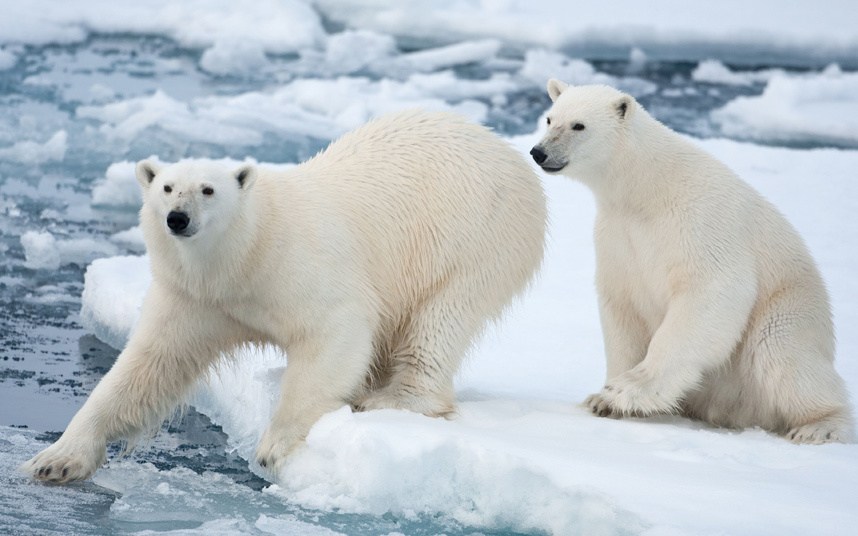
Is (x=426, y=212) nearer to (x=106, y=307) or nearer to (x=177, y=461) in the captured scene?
(x=177, y=461)

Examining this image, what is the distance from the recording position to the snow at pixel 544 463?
365cm

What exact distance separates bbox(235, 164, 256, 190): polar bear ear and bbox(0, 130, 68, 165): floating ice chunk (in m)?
6.81

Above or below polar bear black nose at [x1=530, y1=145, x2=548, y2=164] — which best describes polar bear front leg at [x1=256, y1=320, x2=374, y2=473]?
below

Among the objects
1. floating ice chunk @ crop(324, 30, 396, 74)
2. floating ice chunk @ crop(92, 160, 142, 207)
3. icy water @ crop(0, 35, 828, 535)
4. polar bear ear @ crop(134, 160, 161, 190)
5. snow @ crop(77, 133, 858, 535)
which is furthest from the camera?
floating ice chunk @ crop(324, 30, 396, 74)

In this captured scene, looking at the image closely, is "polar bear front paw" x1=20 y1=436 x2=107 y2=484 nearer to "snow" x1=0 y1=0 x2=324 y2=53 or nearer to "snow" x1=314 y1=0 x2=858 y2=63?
"snow" x1=0 y1=0 x2=324 y2=53

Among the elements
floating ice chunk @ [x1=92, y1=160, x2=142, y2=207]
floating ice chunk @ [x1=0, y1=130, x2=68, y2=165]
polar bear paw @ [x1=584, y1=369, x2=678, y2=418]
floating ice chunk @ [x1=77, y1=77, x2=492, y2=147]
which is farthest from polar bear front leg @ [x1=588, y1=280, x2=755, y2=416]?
floating ice chunk @ [x1=0, y1=130, x2=68, y2=165]

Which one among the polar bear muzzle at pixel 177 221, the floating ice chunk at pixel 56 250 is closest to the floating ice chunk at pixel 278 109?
the floating ice chunk at pixel 56 250

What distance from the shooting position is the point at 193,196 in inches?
166

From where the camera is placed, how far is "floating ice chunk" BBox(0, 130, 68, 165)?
10679mm

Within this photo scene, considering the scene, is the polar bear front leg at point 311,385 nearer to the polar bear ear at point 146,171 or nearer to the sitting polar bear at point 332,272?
the sitting polar bear at point 332,272

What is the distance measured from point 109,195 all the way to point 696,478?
6954 millimetres

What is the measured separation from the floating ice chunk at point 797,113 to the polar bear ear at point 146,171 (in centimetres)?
931

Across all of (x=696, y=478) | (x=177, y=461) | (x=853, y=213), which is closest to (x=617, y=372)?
(x=696, y=478)

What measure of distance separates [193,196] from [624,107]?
1.81m
